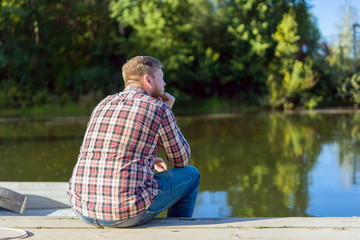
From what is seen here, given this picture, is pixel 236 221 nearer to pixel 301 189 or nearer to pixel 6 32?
pixel 301 189

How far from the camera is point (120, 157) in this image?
98.7 inches

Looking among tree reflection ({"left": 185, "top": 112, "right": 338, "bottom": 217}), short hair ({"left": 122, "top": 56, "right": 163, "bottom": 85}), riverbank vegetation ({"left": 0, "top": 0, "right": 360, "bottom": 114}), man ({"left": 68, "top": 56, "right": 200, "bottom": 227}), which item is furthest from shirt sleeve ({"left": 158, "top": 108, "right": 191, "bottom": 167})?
riverbank vegetation ({"left": 0, "top": 0, "right": 360, "bottom": 114})

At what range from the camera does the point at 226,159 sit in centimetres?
835

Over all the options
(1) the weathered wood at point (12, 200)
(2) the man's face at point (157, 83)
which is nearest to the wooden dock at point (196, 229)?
(2) the man's face at point (157, 83)

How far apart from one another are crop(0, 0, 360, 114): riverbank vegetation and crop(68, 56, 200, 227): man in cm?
2153

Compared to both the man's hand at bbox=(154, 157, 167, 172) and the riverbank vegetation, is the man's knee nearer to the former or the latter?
the man's hand at bbox=(154, 157, 167, 172)

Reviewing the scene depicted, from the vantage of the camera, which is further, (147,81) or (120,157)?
(147,81)

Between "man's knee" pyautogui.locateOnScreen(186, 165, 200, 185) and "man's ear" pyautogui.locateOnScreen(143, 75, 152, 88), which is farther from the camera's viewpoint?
"man's knee" pyautogui.locateOnScreen(186, 165, 200, 185)

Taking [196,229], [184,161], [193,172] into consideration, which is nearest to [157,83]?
[184,161]

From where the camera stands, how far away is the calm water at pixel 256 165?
509 centimetres

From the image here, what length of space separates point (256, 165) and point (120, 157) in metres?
5.42

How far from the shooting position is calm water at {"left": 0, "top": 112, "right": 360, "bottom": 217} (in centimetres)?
509

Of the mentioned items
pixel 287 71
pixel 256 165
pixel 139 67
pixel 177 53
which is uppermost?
pixel 177 53

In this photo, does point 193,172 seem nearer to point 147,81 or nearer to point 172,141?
point 172,141
